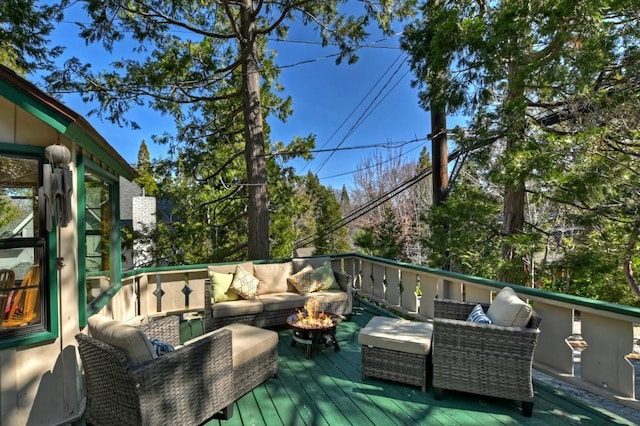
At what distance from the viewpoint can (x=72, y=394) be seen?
263 cm

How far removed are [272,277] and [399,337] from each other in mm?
Result: 2467

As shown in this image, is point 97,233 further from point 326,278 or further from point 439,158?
point 439,158

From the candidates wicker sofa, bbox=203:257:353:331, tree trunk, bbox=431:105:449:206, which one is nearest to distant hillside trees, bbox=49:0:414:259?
wicker sofa, bbox=203:257:353:331

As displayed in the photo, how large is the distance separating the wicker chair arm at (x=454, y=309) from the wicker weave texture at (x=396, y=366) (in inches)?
20.4

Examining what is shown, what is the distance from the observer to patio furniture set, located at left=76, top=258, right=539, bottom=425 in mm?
2170

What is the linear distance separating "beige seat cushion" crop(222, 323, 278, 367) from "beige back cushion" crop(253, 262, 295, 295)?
1548 millimetres

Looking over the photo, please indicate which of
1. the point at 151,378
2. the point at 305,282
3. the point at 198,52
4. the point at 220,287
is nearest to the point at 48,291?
the point at 151,378

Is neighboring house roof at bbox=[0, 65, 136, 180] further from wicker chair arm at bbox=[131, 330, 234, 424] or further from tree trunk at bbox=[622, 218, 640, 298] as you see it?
tree trunk at bbox=[622, 218, 640, 298]

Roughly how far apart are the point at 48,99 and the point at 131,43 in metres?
5.89

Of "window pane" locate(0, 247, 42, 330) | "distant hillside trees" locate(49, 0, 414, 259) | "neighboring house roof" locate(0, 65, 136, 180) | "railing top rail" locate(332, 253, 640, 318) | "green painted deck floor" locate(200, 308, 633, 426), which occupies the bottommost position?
"green painted deck floor" locate(200, 308, 633, 426)

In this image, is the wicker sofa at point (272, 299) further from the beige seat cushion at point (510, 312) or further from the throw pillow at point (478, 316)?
the beige seat cushion at point (510, 312)

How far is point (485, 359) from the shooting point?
2.69 metres

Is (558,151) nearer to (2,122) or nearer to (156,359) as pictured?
(156,359)

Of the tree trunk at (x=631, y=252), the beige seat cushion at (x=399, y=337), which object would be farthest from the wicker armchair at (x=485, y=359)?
the tree trunk at (x=631, y=252)
